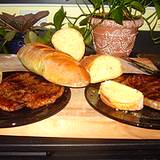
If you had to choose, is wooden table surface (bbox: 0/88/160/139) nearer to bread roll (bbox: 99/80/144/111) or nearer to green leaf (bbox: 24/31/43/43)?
bread roll (bbox: 99/80/144/111)

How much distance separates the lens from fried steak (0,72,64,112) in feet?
1.97

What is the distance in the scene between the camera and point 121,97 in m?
0.63

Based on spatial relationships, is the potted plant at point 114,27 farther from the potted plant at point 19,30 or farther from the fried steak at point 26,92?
the fried steak at point 26,92

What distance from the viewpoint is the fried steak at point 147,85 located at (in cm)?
63

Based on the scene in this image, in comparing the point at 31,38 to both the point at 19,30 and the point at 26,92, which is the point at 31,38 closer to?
the point at 19,30

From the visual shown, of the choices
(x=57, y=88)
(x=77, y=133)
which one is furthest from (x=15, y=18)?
(x=77, y=133)

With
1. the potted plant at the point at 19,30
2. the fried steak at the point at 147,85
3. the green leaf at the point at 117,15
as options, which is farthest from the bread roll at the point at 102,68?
the potted plant at the point at 19,30

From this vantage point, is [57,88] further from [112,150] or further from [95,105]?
[112,150]

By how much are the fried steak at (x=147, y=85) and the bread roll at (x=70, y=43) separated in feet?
0.43

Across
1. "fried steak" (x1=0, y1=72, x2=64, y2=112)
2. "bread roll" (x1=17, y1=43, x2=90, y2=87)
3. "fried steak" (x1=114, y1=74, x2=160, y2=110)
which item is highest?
"bread roll" (x1=17, y1=43, x2=90, y2=87)

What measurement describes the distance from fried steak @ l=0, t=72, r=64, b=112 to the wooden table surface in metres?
0.04

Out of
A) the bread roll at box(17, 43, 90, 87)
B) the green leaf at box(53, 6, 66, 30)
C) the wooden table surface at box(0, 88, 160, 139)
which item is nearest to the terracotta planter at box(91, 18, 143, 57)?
the green leaf at box(53, 6, 66, 30)

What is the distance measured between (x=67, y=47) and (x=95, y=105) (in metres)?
0.22

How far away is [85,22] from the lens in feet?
3.14
